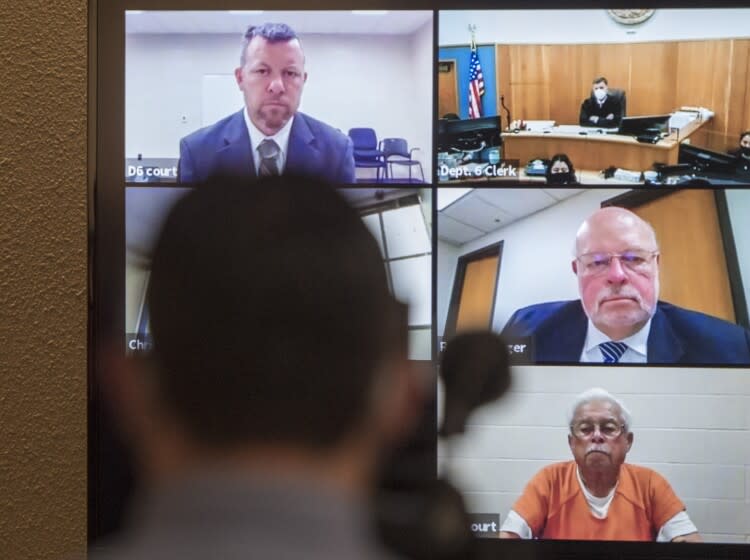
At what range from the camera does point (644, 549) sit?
1.04 metres

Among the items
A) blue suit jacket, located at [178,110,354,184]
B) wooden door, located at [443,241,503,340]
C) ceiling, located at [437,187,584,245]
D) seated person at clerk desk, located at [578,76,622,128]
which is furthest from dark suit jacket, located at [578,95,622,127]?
blue suit jacket, located at [178,110,354,184]

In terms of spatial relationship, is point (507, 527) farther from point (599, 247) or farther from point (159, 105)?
point (159, 105)

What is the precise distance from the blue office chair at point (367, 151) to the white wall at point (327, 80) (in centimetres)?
1

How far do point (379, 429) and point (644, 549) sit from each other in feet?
1.43

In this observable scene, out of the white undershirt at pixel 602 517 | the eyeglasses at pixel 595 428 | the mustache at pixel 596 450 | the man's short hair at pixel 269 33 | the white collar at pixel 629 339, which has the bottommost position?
the white undershirt at pixel 602 517

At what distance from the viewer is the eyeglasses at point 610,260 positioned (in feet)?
3.38

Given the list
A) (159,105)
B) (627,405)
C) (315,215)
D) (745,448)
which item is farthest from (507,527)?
(159,105)

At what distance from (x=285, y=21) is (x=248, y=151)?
0.64 feet

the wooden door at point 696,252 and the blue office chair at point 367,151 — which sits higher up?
the blue office chair at point 367,151

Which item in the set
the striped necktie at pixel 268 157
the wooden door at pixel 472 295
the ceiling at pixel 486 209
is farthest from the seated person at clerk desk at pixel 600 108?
the striped necktie at pixel 268 157

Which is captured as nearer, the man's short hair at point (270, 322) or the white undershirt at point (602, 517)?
Result: the man's short hair at point (270, 322)

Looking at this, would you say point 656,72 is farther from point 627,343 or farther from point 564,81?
point 627,343

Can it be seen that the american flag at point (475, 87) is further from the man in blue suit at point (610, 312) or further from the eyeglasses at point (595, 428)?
the eyeglasses at point (595, 428)

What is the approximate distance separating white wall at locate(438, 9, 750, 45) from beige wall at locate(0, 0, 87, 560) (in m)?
Answer: 0.54
